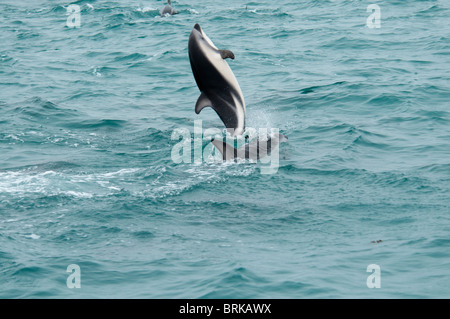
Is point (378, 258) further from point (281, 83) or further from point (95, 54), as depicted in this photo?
point (95, 54)

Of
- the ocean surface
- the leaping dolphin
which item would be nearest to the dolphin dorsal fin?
the ocean surface

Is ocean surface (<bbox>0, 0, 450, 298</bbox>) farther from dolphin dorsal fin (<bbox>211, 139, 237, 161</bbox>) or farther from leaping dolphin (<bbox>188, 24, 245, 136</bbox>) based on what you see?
leaping dolphin (<bbox>188, 24, 245, 136</bbox>)

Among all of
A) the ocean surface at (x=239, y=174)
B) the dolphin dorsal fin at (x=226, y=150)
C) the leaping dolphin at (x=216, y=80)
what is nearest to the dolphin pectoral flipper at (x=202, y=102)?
the leaping dolphin at (x=216, y=80)

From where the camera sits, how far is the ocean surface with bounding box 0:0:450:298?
604 inches

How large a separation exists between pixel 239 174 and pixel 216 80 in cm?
535

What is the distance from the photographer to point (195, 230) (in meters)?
17.5

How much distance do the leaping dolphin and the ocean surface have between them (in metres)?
2.83

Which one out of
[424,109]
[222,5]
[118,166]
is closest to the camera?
[118,166]

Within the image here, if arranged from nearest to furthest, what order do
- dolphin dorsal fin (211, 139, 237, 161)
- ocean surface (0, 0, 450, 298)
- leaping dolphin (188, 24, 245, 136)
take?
ocean surface (0, 0, 450, 298)
leaping dolphin (188, 24, 245, 136)
dolphin dorsal fin (211, 139, 237, 161)

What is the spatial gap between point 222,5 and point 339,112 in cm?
2579

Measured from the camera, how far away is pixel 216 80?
1623 cm

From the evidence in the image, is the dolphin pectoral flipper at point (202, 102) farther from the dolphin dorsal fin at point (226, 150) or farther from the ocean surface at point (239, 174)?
the dolphin dorsal fin at point (226, 150)

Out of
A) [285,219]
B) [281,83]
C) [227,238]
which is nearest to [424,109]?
[281,83]

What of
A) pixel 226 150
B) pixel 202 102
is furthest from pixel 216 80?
pixel 226 150
